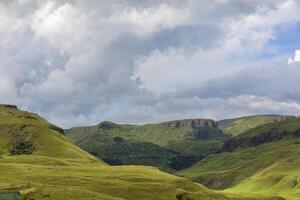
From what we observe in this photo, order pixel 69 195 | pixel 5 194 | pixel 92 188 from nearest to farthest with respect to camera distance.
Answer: pixel 5 194 < pixel 69 195 < pixel 92 188

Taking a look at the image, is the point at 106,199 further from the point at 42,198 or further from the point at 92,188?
the point at 92,188

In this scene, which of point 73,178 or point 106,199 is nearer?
point 106,199

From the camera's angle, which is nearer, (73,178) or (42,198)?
(42,198)

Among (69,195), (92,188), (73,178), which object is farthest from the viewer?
(73,178)

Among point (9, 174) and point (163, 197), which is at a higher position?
point (9, 174)

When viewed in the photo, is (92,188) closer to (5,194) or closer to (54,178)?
(54,178)

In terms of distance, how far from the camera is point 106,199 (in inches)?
5827

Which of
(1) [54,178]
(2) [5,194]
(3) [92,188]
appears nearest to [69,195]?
(2) [5,194]

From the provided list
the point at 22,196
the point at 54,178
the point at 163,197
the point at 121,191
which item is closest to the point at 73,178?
the point at 54,178

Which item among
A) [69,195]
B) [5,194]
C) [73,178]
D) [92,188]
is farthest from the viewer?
[73,178]

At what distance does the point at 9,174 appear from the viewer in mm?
196750

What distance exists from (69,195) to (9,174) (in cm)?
6507

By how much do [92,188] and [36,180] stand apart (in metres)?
20.5

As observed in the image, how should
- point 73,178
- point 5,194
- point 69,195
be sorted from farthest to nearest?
1. point 73,178
2. point 69,195
3. point 5,194
